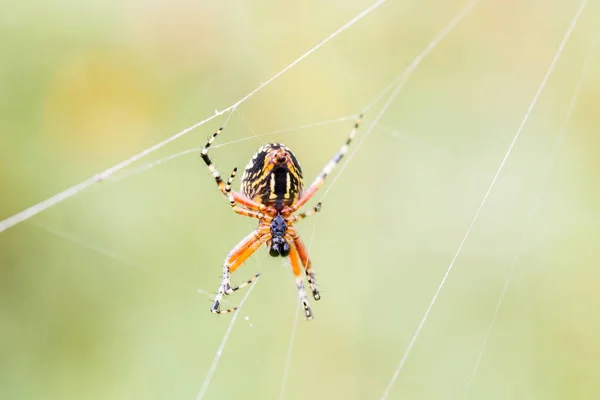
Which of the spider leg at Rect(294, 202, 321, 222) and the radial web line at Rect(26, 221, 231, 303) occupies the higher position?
the radial web line at Rect(26, 221, 231, 303)

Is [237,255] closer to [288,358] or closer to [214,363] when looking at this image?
[214,363]

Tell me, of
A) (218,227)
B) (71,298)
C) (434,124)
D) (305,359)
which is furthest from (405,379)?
(71,298)

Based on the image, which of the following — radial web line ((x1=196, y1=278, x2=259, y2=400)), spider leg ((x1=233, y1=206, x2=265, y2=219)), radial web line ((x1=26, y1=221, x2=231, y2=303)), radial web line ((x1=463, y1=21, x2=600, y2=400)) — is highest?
radial web line ((x1=463, y1=21, x2=600, y2=400))

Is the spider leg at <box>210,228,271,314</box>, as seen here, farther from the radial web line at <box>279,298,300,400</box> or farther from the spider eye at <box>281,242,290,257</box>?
the radial web line at <box>279,298,300,400</box>

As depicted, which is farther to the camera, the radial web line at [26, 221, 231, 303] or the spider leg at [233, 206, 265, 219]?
the radial web line at [26, 221, 231, 303]

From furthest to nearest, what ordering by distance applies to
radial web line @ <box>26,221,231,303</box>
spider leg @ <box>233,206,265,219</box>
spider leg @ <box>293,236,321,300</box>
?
radial web line @ <box>26,221,231,303</box> < spider leg @ <box>293,236,321,300</box> < spider leg @ <box>233,206,265,219</box>

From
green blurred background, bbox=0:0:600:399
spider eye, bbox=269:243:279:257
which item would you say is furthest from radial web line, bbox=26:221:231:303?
spider eye, bbox=269:243:279:257

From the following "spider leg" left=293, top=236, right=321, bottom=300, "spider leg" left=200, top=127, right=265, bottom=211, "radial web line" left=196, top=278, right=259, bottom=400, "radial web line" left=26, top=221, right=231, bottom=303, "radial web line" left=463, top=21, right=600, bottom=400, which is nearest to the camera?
"spider leg" left=200, top=127, right=265, bottom=211
